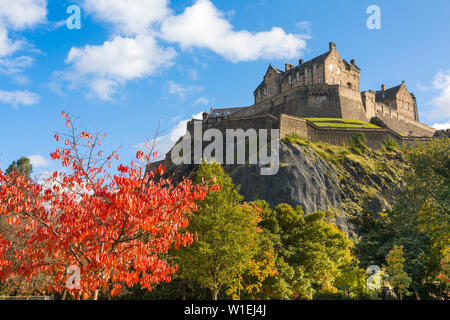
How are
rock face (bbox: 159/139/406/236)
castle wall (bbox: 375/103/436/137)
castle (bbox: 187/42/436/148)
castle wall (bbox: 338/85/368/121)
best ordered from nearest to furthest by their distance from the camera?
rock face (bbox: 159/139/406/236)
castle (bbox: 187/42/436/148)
castle wall (bbox: 338/85/368/121)
castle wall (bbox: 375/103/436/137)

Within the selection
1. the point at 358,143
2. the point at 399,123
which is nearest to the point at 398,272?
the point at 358,143

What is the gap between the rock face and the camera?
169 ft

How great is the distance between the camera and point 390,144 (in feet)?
230

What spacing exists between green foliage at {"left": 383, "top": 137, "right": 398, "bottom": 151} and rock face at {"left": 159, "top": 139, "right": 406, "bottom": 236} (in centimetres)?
323

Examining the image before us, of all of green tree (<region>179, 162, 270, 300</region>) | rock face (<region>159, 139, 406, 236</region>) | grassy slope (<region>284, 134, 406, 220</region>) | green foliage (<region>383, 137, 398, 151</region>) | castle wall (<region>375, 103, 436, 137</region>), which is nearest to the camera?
green tree (<region>179, 162, 270, 300</region>)

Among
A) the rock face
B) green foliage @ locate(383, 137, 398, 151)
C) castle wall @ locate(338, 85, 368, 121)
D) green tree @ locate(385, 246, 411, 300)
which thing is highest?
castle wall @ locate(338, 85, 368, 121)

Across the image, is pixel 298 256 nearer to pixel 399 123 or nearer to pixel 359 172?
pixel 359 172

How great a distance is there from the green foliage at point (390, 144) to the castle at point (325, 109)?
31.0 inches

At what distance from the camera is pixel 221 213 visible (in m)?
24.8

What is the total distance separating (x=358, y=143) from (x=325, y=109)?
42.2 ft

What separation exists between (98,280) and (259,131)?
52.9m

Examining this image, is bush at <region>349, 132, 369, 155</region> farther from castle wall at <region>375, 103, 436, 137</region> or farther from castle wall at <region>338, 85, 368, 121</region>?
castle wall at <region>375, 103, 436, 137</region>

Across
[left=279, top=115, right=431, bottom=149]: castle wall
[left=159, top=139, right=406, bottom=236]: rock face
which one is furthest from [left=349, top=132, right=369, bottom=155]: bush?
[left=159, top=139, right=406, bottom=236]: rock face
